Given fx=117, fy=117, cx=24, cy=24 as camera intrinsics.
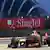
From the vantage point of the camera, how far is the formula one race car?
3.40 ft

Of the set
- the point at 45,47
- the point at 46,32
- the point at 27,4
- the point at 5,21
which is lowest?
the point at 45,47

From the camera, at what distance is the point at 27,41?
1045 millimetres

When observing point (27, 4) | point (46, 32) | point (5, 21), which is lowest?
point (46, 32)

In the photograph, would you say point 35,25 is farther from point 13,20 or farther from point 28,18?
point 13,20

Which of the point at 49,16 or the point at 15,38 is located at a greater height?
the point at 49,16

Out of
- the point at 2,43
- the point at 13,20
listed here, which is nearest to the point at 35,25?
the point at 13,20

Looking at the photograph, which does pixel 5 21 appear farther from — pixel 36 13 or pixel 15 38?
pixel 36 13

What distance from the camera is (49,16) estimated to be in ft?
3.47

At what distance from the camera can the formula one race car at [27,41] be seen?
1036 millimetres

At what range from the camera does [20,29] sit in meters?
1.05

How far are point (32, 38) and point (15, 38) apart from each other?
0.50 feet

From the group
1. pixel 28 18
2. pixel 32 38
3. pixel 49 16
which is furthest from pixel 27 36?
pixel 49 16

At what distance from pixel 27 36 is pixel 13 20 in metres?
0.19

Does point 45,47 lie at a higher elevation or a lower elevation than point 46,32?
lower
